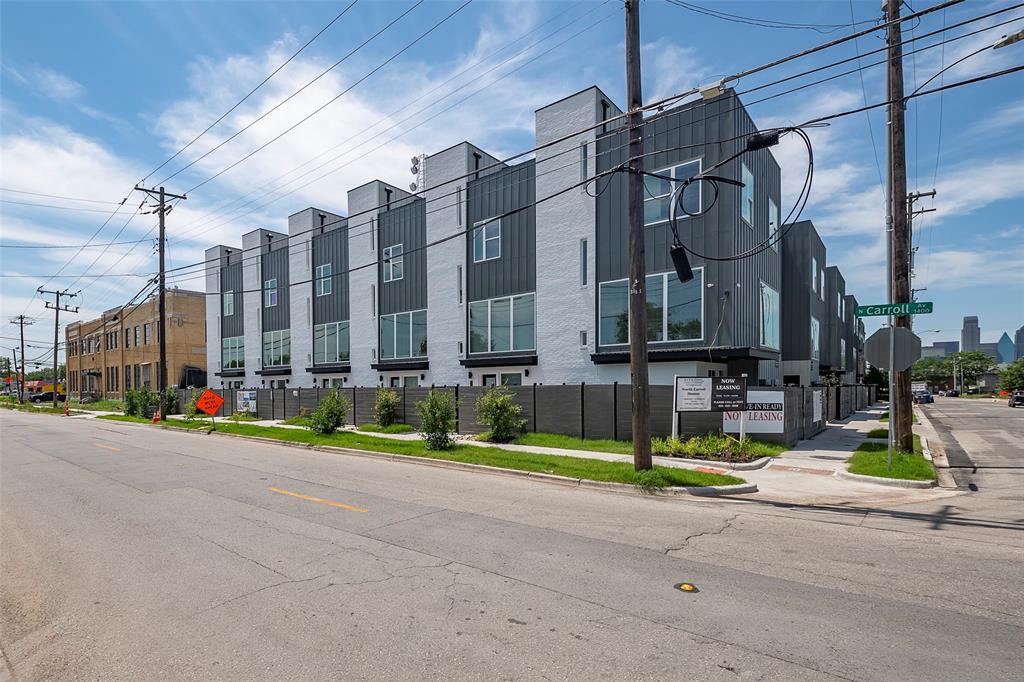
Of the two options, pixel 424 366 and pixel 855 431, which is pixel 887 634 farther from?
pixel 424 366

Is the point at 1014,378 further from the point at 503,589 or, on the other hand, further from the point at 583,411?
the point at 503,589

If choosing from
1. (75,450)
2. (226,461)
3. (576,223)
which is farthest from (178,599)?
(576,223)

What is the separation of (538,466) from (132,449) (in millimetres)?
13972

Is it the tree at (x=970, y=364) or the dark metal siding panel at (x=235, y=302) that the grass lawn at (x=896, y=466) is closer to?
the dark metal siding panel at (x=235, y=302)

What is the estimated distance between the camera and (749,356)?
18.1m

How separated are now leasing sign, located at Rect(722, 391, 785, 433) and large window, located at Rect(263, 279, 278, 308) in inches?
1229

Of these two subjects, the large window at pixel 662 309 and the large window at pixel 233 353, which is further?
the large window at pixel 233 353

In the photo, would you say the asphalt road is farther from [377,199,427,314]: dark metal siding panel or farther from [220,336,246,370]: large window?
[220,336,246,370]: large window

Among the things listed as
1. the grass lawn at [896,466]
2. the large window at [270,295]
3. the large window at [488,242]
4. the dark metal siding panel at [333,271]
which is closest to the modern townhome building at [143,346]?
the large window at [270,295]

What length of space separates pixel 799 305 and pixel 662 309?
564 inches

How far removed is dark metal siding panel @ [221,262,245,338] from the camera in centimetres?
3992

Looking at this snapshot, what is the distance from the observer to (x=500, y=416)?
57.5 ft

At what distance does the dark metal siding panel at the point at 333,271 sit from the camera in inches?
1257

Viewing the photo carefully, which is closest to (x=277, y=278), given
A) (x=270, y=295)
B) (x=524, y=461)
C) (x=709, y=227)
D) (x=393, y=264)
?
(x=270, y=295)
